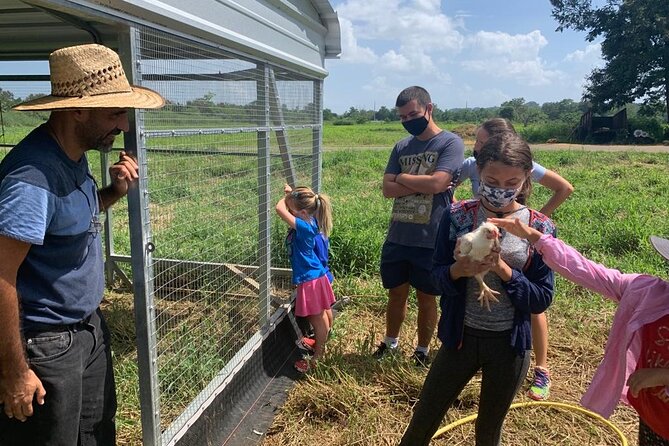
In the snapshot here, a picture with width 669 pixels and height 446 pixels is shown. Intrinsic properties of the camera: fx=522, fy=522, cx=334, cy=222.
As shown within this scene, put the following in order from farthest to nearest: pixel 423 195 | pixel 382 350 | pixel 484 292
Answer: pixel 382 350, pixel 423 195, pixel 484 292

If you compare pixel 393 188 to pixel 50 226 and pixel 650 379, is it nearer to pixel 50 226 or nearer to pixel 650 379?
pixel 650 379

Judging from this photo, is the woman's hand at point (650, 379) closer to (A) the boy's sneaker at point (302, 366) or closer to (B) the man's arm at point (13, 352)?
(B) the man's arm at point (13, 352)

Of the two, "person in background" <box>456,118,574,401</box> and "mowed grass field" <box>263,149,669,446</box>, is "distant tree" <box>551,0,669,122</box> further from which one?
"person in background" <box>456,118,574,401</box>

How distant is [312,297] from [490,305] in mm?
1883

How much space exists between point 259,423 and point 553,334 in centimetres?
266

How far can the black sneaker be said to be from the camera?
389cm

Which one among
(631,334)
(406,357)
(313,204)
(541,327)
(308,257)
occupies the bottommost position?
(406,357)

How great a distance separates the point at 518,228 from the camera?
2.05m

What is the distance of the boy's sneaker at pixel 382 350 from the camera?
402cm

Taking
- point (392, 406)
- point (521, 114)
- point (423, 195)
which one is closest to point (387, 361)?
point (392, 406)

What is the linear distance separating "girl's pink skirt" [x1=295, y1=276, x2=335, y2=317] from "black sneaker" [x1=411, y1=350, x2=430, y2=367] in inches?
29.8

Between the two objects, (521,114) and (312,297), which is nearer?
(312,297)

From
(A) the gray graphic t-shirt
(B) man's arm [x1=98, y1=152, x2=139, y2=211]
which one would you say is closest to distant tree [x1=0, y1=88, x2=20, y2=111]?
(B) man's arm [x1=98, y1=152, x2=139, y2=211]

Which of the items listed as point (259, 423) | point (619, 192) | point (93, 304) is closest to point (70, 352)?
point (93, 304)
